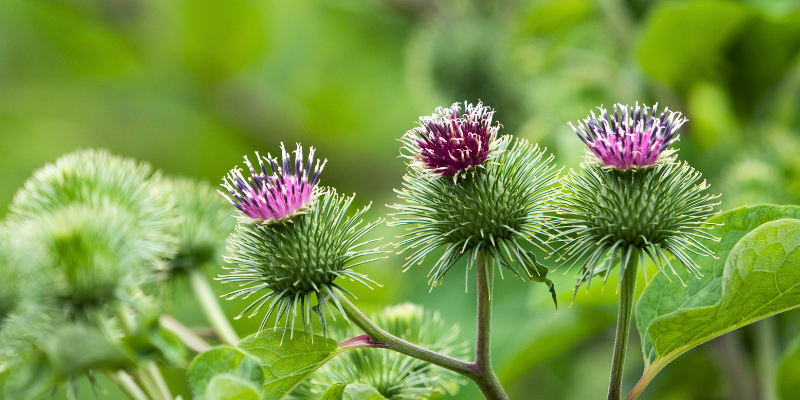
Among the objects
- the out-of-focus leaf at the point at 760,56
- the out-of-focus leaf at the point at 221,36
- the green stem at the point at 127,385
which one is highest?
the out-of-focus leaf at the point at 221,36

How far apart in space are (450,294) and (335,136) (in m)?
2.67

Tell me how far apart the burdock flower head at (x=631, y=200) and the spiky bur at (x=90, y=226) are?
1.02m

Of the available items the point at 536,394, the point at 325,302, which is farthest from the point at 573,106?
the point at 325,302

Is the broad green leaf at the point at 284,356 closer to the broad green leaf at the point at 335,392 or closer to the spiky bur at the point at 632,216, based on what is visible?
the broad green leaf at the point at 335,392

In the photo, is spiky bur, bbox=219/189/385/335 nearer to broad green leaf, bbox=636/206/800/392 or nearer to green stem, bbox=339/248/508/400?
green stem, bbox=339/248/508/400

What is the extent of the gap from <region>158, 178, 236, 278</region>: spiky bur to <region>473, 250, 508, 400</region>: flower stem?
1.03m

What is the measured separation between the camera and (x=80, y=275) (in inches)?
56.7

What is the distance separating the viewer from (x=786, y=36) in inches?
122

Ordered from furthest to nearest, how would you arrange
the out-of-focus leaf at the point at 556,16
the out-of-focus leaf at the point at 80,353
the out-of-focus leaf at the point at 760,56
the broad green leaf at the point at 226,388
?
the out-of-focus leaf at the point at 556,16, the out-of-focus leaf at the point at 760,56, the out-of-focus leaf at the point at 80,353, the broad green leaf at the point at 226,388

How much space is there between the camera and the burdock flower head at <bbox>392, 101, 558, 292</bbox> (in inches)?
61.6

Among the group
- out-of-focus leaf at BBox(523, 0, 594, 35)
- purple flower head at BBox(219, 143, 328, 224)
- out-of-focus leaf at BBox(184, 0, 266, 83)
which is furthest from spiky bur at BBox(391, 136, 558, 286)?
out-of-focus leaf at BBox(184, 0, 266, 83)

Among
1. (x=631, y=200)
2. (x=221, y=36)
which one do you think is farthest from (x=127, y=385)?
(x=221, y=36)

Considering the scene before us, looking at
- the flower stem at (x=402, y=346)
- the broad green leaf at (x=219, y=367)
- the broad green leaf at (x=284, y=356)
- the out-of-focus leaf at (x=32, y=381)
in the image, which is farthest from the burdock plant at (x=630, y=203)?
the out-of-focus leaf at (x=32, y=381)

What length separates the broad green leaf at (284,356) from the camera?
1.43m
